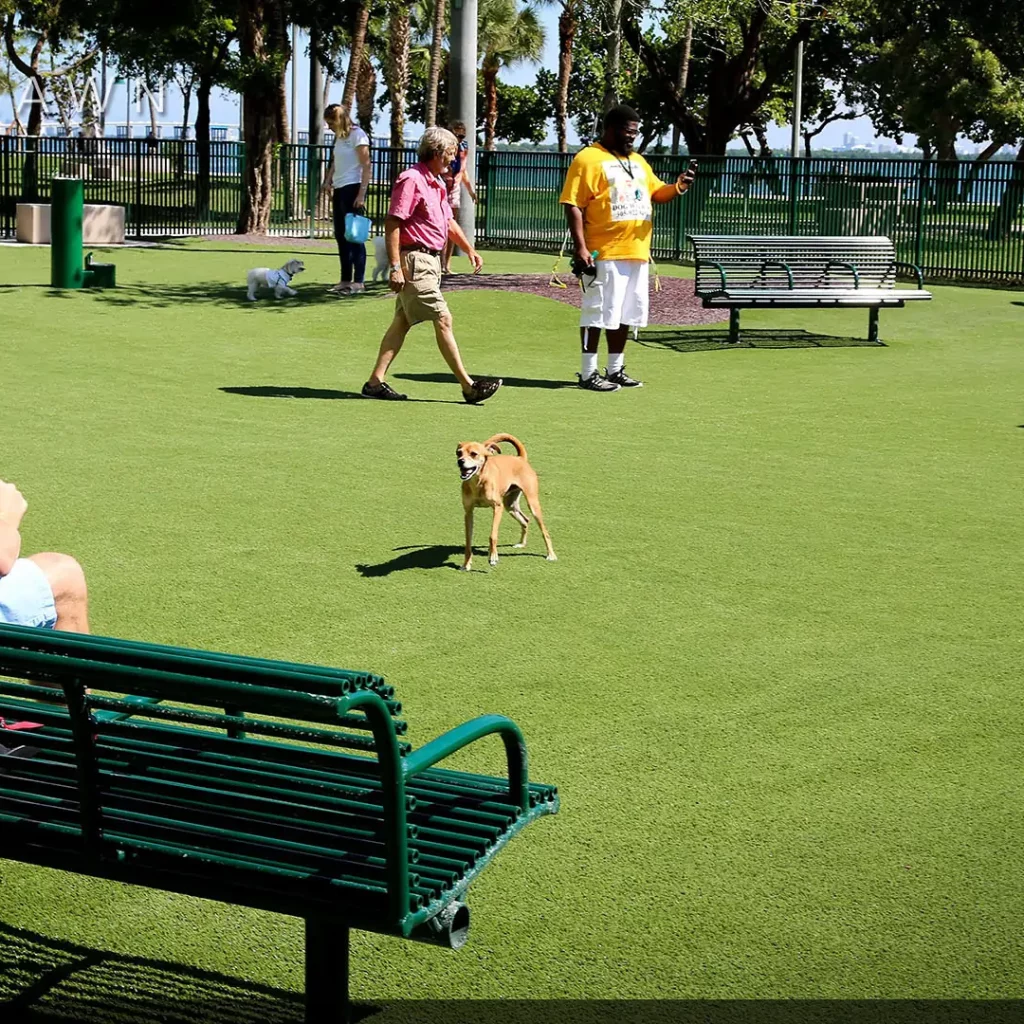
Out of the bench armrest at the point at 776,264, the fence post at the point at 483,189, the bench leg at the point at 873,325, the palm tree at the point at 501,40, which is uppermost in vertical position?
the palm tree at the point at 501,40

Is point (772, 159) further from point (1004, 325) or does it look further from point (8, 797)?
point (8, 797)

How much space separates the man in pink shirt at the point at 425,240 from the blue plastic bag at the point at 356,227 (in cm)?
608

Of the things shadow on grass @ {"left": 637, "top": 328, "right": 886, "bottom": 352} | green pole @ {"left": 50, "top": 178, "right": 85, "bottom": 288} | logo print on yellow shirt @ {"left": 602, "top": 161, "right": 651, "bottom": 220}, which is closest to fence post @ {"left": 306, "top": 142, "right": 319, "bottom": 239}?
green pole @ {"left": 50, "top": 178, "right": 85, "bottom": 288}

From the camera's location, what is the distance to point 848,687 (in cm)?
568

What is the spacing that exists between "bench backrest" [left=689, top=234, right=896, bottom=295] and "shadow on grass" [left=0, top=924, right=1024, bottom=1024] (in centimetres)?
1325

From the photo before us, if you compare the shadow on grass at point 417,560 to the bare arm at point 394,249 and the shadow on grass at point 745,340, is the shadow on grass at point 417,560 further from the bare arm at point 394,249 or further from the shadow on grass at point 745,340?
the shadow on grass at point 745,340

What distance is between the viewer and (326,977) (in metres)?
3.14

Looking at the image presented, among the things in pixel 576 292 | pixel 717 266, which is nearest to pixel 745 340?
pixel 717 266

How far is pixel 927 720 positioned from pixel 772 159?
2053 centimetres

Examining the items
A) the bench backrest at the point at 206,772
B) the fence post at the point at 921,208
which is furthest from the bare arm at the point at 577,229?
the fence post at the point at 921,208

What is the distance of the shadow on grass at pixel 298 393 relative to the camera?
12305mm

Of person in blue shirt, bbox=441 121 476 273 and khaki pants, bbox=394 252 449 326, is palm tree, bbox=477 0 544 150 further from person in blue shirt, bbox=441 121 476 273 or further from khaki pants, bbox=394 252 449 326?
khaki pants, bbox=394 252 449 326

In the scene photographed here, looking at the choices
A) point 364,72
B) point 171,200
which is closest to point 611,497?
point 171,200

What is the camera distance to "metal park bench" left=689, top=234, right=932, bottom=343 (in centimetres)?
1617
